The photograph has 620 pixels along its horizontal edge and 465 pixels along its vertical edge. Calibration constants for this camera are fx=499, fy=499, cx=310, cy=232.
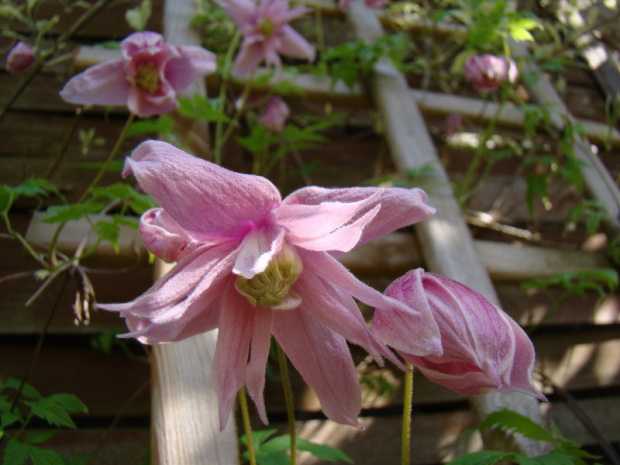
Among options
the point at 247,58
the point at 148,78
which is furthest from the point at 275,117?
the point at 148,78

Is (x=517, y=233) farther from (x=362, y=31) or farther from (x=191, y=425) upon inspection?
(x=191, y=425)

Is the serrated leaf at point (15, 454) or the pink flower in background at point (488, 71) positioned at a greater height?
the pink flower in background at point (488, 71)

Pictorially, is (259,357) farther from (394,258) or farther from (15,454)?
(394,258)

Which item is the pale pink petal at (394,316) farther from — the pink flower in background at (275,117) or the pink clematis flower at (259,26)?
the pink flower in background at (275,117)

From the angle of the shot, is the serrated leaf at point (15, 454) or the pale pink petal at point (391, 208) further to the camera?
the serrated leaf at point (15, 454)

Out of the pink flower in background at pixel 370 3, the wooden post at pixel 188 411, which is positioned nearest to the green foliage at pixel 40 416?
the wooden post at pixel 188 411
